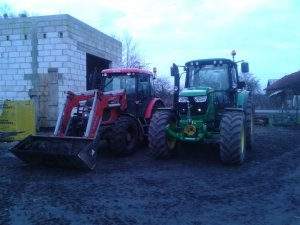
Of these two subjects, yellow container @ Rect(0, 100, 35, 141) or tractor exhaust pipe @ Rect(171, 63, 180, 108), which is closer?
tractor exhaust pipe @ Rect(171, 63, 180, 108)

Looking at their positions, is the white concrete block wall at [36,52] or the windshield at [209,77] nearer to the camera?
the windshield at [209,77]

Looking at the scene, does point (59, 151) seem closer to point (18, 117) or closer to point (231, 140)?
point (231, 140)

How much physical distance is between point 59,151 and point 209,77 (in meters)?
4.47

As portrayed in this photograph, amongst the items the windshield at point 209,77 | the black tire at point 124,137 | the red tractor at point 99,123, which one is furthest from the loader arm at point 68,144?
the windshield at point 209,77

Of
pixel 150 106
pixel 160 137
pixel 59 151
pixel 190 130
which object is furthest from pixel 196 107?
pixel 59 151

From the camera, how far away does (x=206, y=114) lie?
9.07 metres

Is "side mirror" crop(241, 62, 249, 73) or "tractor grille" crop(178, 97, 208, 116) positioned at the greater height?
"side mirror" crop(241, 62, 249, 73)

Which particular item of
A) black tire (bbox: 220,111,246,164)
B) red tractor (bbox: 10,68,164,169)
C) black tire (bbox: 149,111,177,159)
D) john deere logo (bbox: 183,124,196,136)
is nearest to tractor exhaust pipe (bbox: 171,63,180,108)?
black tire (bbox: 149,111,177,159)

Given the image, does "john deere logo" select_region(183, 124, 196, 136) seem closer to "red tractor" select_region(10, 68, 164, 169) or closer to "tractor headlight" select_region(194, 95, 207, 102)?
"tractor headlight" select_region(194, 95, 207, 102)

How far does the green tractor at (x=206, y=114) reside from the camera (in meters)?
8.23

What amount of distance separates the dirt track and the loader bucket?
24 centimetres

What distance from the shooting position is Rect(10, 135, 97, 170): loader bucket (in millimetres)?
7594

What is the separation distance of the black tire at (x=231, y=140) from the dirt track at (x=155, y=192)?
0.83 feet

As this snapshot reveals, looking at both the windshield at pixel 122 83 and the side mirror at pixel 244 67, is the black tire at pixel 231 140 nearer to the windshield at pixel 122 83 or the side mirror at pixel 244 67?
the side mirror at pixel 244 67
